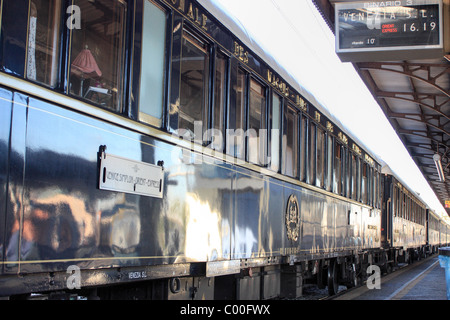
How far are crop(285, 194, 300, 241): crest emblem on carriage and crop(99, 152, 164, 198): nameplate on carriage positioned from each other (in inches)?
133

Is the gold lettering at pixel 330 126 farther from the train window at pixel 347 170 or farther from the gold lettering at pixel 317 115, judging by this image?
the train window at pixel 347 170

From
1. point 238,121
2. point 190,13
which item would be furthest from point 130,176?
point 238,121

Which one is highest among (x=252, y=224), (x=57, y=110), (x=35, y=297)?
(x=57, y=110)

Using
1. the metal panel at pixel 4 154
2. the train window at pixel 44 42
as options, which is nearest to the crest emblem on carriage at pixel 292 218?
the train window at pixel 44 42

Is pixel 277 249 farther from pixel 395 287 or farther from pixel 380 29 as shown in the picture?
pixel 395 287

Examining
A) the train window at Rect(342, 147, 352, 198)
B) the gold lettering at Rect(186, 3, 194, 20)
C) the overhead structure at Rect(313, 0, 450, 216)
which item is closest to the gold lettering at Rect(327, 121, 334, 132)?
the train window at Rect(342, 147, 352, 198)

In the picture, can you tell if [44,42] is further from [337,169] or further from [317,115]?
[337,169]

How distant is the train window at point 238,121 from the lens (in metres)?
5.55

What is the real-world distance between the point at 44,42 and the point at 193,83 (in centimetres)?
191

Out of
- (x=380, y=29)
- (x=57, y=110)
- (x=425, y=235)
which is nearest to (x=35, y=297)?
(x=57, y=110)

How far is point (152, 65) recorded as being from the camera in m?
4.11

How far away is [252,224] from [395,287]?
8.36 m

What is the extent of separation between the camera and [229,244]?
5.39 meters

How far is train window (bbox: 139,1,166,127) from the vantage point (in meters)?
4.00
